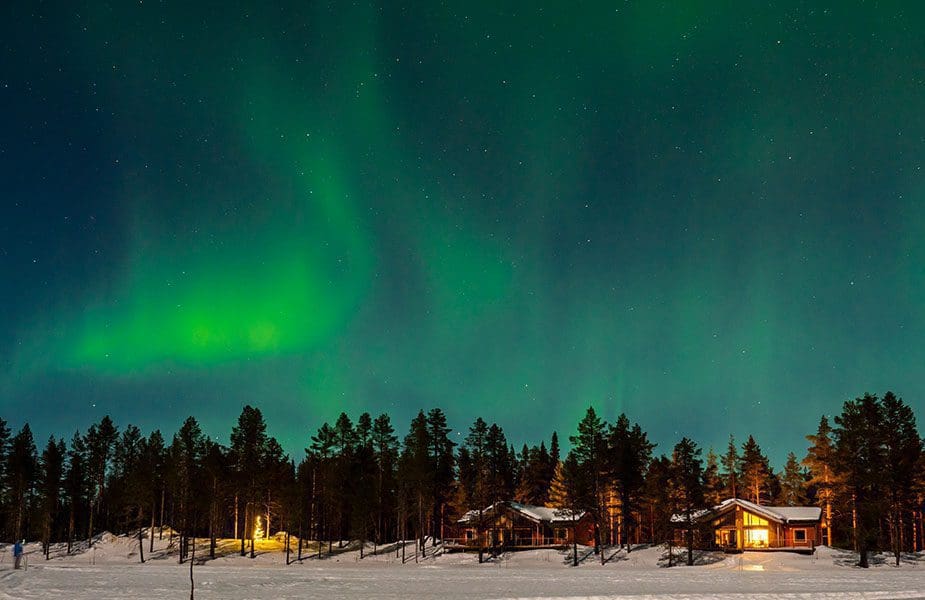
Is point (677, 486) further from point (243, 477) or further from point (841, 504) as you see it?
point (243, 477)

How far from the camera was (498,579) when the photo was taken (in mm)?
51375

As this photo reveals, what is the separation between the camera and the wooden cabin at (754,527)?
8144 cm

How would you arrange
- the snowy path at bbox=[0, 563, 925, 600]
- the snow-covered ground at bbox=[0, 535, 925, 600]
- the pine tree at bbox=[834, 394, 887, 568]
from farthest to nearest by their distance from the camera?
the pine tree at bbox=[834, 394, 887, 568] → the snow-covered ground at bbox=[0, 535, 925, 600] → the snowy path at bbox=[0, 563, 925, 600]

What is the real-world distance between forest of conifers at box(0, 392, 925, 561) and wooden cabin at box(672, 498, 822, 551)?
239 cm

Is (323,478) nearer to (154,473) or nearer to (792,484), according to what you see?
(154,473)

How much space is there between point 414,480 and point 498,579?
105ft

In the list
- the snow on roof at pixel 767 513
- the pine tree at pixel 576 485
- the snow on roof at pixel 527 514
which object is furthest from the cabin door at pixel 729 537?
the pine tree at pixel 576 485

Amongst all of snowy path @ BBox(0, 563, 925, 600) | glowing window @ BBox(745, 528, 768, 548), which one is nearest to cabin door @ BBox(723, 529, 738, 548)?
glowing window @ BBox(745, 528, 768, 548)

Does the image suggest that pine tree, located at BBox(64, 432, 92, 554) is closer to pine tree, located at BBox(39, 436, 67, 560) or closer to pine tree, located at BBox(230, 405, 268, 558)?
pine tree, located at BBox(39, 436, 67, 560)

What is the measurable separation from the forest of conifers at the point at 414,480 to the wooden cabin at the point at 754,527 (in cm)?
239

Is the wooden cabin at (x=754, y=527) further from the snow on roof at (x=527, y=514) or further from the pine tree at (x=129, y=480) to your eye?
the pine tree at (x=129, y=480)

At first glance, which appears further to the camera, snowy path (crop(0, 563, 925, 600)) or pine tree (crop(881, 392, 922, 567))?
pine tree (crop(881, 392, 922, 567))

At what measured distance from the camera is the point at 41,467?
96.1 meters

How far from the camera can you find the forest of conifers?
6594 cm
